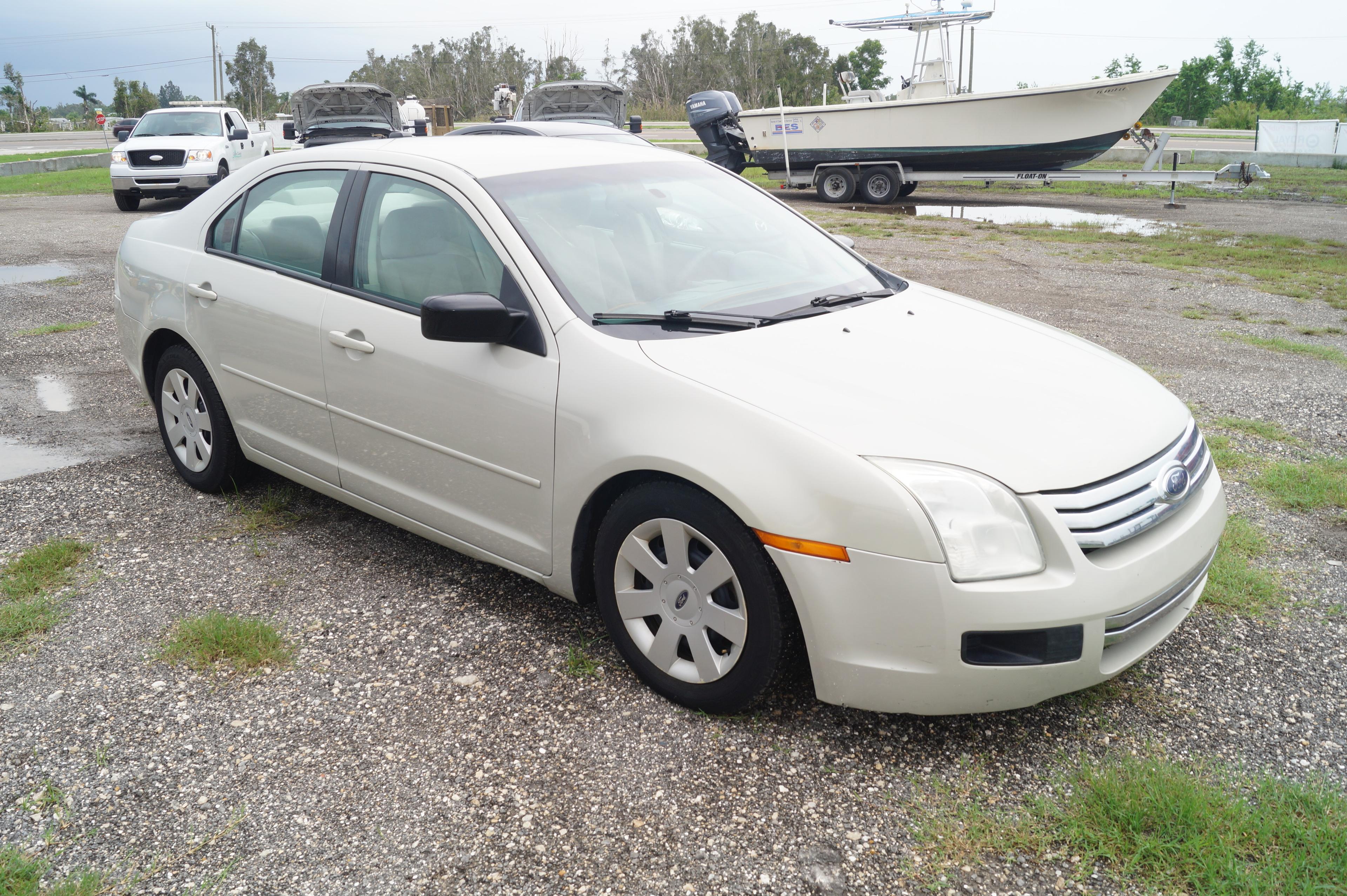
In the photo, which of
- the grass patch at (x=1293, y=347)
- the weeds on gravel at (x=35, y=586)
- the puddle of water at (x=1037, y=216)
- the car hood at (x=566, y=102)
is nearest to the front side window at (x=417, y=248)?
the weeds on gravel at (x=35, y=586)

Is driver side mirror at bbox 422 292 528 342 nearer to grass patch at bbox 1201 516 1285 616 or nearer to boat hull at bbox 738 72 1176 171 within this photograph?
grass patch at bbox 1201 516 1285 616

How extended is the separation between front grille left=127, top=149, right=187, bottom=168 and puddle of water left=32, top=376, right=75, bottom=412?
11.6 metres

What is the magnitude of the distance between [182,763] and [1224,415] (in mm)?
5470

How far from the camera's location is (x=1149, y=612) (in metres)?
2.52

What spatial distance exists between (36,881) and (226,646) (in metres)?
1.02

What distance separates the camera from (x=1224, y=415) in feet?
18.3

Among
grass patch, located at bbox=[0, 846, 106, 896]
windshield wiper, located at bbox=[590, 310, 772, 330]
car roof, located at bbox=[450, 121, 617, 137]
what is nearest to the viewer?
grass patch, located at bbox=[0, 846, 106, 896]

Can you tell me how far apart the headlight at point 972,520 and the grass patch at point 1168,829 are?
0.60 meters

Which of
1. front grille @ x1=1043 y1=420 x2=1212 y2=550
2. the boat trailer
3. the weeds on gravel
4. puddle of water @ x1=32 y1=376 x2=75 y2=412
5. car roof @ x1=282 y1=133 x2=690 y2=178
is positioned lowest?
the weeds on gravel

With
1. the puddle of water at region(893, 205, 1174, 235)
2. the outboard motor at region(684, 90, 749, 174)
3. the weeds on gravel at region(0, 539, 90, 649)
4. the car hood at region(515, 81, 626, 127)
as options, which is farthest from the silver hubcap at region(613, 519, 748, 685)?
the car hood at region(515, 81, 626, 127)

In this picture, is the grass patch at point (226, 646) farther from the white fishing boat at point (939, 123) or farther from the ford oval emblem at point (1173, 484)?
the white fishing boat at point (939, 123)

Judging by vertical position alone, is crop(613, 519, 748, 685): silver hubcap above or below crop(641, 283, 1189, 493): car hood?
below

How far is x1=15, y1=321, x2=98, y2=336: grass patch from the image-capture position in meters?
7.48

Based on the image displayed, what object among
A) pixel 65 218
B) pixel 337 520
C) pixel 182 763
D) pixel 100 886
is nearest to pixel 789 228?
pixel 337 520
